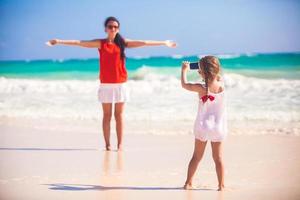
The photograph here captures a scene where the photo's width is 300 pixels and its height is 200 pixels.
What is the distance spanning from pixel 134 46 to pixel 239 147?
169 cm

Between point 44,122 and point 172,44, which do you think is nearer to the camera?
point 172,44

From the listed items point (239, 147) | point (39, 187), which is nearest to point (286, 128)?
point (239, 147)

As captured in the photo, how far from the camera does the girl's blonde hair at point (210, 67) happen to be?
11.7 feet

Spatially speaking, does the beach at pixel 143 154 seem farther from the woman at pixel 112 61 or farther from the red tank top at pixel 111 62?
the red tank top at pixel 111 62

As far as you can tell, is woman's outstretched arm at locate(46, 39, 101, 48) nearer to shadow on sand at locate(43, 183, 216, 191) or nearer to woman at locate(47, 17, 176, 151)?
woman at locate(47, 17, 176, 151)

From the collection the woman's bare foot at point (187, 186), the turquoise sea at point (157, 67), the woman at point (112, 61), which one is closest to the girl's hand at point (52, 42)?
the woman at point (112, 61)

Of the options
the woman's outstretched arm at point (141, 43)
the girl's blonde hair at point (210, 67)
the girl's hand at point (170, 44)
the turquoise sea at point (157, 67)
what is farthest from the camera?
the turquoise sea at point (157, 67)

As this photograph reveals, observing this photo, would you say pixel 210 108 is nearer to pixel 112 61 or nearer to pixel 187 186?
pixel 187 186

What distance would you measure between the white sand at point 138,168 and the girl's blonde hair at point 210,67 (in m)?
0.91

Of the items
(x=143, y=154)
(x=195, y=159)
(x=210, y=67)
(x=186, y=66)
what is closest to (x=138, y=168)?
(x=143, y=154)

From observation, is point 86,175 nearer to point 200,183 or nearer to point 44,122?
point 200,183

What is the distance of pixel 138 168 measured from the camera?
4535mm

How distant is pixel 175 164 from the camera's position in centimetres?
471

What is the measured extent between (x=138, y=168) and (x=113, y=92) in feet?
3.87
